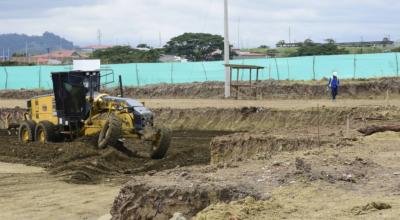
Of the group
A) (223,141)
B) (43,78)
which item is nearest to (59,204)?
(223,141)

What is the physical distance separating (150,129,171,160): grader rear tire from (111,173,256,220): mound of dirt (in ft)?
32.1

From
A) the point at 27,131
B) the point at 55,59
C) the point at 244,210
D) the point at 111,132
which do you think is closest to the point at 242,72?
the point at 27,131

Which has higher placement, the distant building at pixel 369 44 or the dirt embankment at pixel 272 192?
the distant building at pixel 369 44

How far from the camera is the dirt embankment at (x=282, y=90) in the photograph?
41.0 metres

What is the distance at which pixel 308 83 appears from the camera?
4259cm

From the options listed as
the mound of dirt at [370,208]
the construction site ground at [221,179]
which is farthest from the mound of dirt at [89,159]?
the mound of dirt at [370,208]

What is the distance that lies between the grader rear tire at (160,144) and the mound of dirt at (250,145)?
2.24m

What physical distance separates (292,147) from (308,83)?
89.7ft

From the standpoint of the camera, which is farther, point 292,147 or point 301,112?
point 301,112

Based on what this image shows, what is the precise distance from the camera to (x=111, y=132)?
18.6 m

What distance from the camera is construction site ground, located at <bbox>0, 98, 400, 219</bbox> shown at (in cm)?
814

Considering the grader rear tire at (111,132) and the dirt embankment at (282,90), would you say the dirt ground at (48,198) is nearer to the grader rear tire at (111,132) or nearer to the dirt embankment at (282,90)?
the grader rear tire at (111,132)

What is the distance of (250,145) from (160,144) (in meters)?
3.37

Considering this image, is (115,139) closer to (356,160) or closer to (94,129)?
(94,129)
